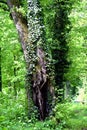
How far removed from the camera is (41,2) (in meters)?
16.7

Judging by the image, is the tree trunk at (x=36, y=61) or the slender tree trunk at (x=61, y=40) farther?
the slender tree trunk at (x=61, y=40)

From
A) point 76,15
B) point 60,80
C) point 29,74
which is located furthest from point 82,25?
point 29,74

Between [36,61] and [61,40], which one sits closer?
[36,61]

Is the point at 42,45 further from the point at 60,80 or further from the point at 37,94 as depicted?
the point at 60,80

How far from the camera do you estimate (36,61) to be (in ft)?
50.5

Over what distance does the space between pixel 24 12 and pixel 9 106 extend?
15.9ft

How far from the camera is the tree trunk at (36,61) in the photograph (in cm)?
1525

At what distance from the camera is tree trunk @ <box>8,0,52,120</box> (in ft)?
50.0

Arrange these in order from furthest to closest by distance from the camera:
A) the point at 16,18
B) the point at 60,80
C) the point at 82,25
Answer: the point at 82,25
the point at 60,80
the point at 16,18

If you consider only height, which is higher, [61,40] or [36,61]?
[61,40]

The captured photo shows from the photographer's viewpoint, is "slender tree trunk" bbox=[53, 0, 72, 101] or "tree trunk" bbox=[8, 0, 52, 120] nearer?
"tree trunk" bbox=[8, 0, 52, 120]

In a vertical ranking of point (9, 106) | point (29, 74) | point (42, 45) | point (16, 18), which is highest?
point (16, 18)

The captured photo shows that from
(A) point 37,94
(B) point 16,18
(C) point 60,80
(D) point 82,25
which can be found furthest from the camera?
(D) point 82,25

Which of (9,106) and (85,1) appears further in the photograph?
(85,1)
